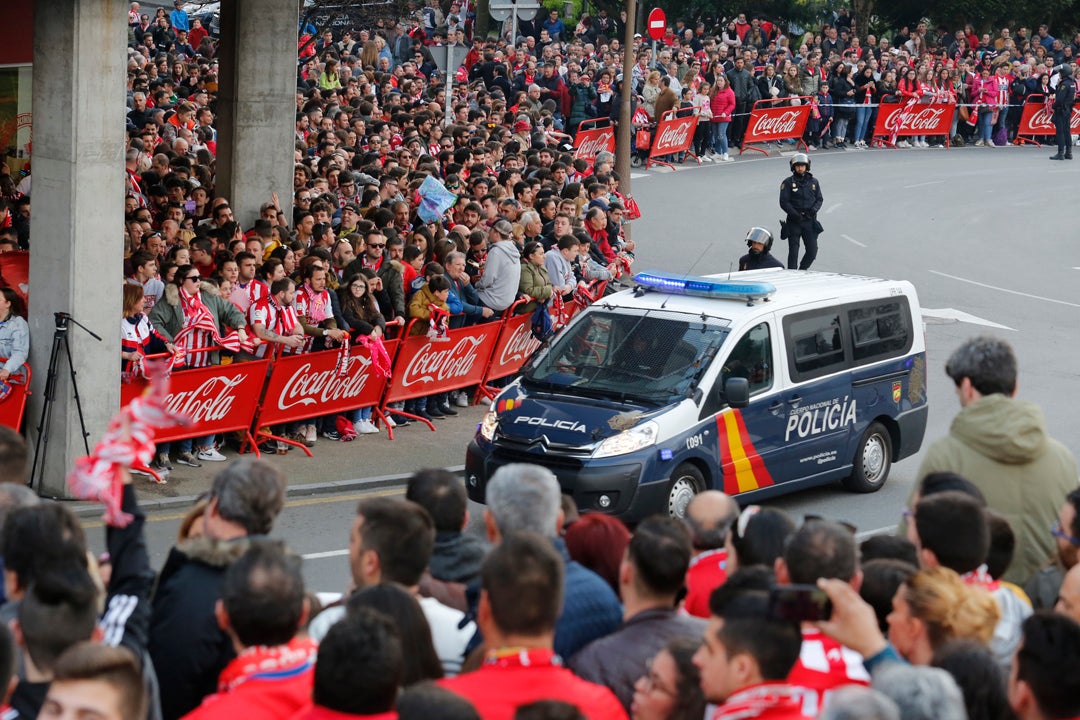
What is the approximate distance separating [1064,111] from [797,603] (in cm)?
3855

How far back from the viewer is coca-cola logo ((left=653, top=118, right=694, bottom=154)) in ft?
115

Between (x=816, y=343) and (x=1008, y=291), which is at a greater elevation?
(x=816, y=343)

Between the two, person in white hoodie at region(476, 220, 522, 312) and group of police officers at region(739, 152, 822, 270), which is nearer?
person in white hoodie at region(476, 220, 522, 312)

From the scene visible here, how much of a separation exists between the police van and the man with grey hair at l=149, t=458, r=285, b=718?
20.1ft

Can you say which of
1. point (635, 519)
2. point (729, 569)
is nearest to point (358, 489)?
point (635, 519)

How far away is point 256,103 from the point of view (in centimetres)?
1755

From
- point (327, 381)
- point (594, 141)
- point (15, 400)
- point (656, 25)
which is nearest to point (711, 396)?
point (327, 381)

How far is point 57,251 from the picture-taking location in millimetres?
12703

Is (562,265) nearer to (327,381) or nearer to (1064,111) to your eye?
(327,381)

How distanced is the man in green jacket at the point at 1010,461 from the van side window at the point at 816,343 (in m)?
5.41

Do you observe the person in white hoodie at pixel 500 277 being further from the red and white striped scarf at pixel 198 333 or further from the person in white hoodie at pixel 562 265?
the red and white striped scarf at pixel 198 333

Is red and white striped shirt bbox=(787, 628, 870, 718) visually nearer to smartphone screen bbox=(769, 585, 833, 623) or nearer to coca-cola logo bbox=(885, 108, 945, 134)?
smartphone screen bbox=(769, 585, 833, 623)

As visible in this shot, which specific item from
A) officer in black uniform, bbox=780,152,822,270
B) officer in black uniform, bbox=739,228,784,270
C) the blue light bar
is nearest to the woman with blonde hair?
the blue light bar

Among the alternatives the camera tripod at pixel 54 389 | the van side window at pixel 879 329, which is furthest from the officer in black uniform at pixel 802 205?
the camera tripod at pixel 54 389
